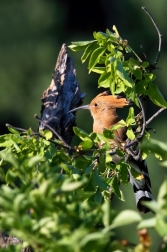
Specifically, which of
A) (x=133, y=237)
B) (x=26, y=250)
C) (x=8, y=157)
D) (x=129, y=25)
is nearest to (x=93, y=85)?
(x=129, y=25)

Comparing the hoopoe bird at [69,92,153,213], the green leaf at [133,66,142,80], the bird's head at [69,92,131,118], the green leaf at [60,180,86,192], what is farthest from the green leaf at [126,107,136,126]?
the green leaf at [60,180,86,192]

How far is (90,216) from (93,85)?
46.8ft

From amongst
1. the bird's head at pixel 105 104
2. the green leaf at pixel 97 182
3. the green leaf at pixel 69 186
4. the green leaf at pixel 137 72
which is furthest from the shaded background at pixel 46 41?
the green leaf at pixel 69 186

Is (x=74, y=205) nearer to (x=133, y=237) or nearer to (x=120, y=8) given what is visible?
(x=133, y=237)

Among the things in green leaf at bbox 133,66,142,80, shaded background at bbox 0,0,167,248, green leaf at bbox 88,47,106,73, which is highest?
green leaf at bbox 88,47,106,73

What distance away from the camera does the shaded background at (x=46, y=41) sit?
1611 cm

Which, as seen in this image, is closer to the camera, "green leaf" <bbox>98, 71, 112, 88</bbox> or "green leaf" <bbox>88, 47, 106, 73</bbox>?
"green leaf" <bbox>88, 47, 106, 73</bbox>

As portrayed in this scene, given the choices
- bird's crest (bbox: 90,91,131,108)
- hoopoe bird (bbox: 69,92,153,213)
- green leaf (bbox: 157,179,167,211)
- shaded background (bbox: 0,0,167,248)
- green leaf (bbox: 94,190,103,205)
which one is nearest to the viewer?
green leaf (bbox: 157,179,167,211)

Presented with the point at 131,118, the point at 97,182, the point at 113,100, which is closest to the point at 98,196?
the point at 97,182

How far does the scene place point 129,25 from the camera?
17672 millimetres

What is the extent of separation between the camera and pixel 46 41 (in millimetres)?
17375

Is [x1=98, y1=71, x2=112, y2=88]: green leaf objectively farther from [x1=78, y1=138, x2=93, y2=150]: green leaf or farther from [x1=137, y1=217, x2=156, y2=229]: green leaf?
[x1=137, y1=217, x2=156, y2=229]: green leaf

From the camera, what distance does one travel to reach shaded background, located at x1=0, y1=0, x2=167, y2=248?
52.9 ft

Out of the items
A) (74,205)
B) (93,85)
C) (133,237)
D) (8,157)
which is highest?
(8,157)
